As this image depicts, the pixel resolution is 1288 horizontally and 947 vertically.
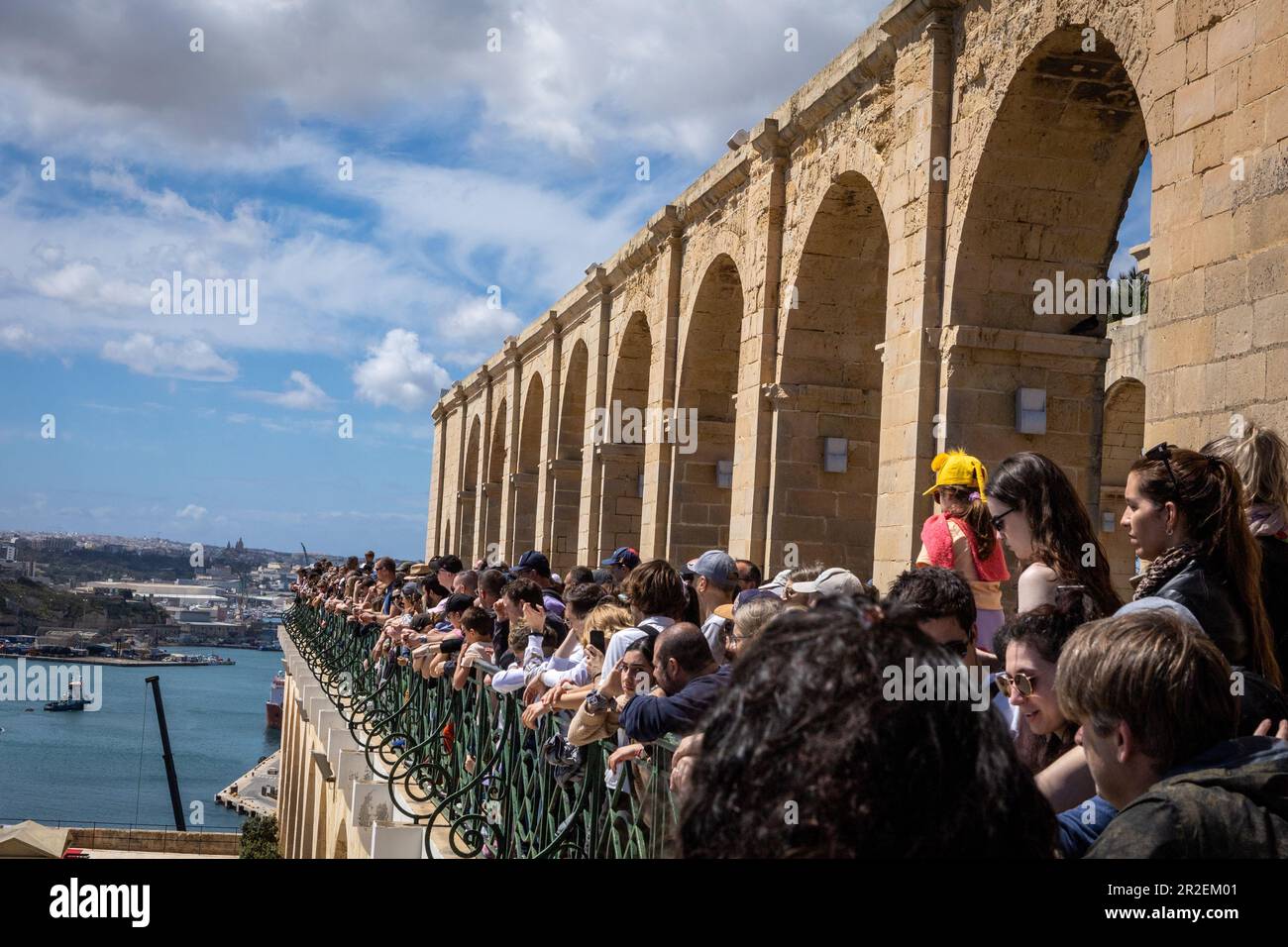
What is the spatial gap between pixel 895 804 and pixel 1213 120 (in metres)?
6.46

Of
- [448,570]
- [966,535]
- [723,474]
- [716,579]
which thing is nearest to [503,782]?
[716,579]

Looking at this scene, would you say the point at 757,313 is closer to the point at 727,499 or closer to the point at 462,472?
the point at 727,499

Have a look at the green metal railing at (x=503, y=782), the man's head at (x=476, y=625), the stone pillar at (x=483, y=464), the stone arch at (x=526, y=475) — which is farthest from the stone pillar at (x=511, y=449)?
the man's head at (x=476, y=625)

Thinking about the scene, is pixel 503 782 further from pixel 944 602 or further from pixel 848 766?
pixel 848 766

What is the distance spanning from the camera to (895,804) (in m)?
1.18

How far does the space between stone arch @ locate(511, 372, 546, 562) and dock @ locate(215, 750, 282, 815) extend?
22017 millimetres

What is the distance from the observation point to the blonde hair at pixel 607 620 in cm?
509

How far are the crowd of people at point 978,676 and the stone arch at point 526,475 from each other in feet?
61.0

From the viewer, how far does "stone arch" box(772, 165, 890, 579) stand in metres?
12.4

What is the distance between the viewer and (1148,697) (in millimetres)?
2023

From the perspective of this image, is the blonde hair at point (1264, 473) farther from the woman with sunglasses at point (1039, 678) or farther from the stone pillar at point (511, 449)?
the stone pillar at point (511, 449)

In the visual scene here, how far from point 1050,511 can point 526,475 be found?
74.0 feet
